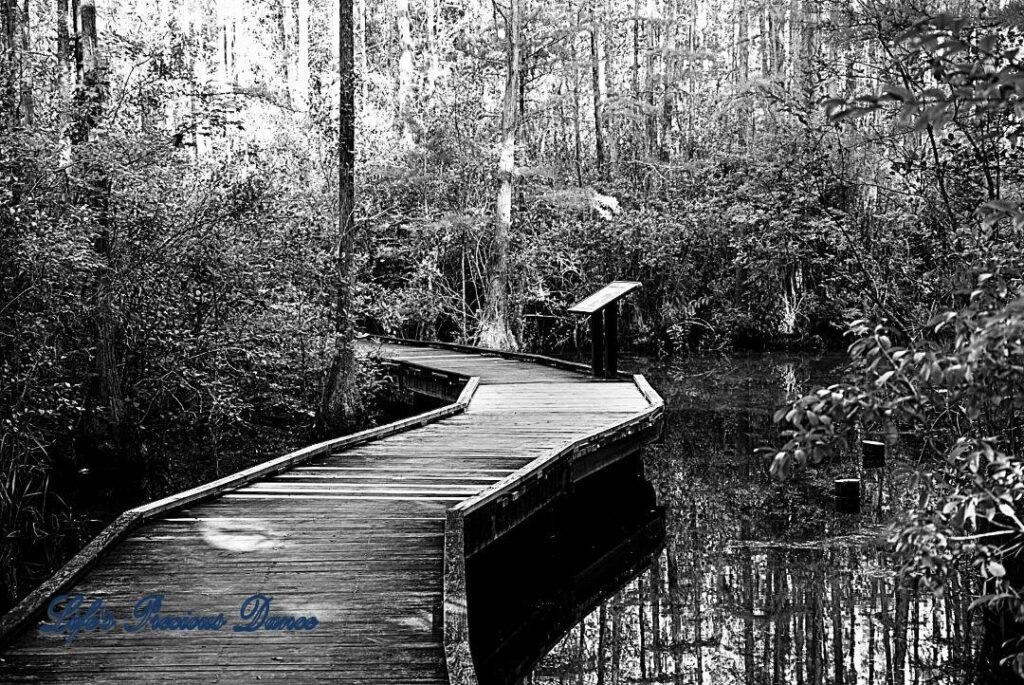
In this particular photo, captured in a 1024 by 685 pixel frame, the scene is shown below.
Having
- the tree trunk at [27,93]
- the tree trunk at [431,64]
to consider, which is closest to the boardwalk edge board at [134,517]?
the tree trunk at [27,93]

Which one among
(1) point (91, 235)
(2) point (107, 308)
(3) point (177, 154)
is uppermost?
(3) point (177, 154)

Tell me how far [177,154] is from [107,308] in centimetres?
213

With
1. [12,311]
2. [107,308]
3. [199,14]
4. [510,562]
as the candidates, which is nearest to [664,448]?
[510,562]

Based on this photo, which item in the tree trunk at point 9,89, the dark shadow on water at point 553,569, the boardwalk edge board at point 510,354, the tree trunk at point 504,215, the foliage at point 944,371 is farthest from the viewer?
the tree trunk at point 504,215

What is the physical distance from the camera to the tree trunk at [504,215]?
63.1 ft

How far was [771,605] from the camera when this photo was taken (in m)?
6.76

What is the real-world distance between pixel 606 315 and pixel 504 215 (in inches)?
260

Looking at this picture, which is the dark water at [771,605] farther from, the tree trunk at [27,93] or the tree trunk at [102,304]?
the tree trunk at [27,93]

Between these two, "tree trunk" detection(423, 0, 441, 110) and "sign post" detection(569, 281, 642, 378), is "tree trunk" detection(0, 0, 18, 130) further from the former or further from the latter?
"tree trunk" detection(423, 0, 441, 110)

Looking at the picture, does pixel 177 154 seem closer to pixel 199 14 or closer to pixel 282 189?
pixel 282 189

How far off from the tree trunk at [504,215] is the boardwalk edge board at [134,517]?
27.7 feet

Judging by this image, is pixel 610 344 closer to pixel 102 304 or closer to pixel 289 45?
pixel 102 304

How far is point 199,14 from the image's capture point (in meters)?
41.1

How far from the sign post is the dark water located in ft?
8.65
